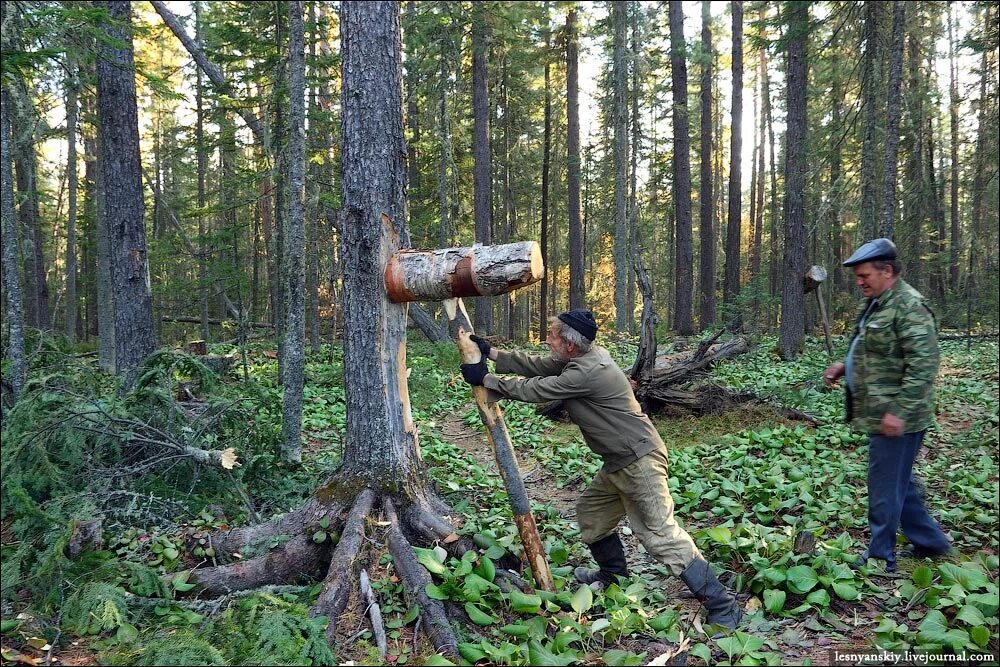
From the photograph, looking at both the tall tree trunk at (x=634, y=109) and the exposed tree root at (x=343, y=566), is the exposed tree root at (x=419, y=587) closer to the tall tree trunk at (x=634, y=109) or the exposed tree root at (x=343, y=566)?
the exposed tree root at (x=343, y=566)

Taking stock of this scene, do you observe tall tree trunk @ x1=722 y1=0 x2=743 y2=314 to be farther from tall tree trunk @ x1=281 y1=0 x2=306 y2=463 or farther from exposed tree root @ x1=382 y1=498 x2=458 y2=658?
exposed tree root @ x1=382 y1=498 x2=458 y2=658

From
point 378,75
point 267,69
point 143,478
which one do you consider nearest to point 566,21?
point 267,69

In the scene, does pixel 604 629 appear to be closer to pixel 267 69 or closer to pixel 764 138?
pixel 267 69

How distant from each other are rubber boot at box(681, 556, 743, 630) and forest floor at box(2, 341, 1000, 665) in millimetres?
103

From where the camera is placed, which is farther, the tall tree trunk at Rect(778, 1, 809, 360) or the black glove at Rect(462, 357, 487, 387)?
the tall tree trunk at Rect(778, 1, 809, 360)

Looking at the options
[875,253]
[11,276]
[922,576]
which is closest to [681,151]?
[875,253]

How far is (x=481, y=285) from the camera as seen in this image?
147 inches

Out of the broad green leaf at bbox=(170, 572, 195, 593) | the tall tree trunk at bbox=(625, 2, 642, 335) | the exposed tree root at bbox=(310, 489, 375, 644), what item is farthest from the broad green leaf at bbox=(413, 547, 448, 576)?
the tall tree trunk at bbox=(625, 2, 642, 335)

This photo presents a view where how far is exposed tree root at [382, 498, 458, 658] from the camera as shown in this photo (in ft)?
10.8

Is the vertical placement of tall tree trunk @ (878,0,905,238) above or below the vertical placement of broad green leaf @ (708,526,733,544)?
above

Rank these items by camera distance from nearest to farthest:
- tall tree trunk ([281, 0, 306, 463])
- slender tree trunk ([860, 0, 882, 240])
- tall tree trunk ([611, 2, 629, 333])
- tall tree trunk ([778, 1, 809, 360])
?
tall tree trunk ([281, 0, 306, 463]) → slender tree trunk ([860, 0, 882, 240]) → tall tree trunk ([778, 1, 809, 360]) → tall tree trunk ([611, 2, 629, 333])

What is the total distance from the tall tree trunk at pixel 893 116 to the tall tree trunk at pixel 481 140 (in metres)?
9.98

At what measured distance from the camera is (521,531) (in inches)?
160

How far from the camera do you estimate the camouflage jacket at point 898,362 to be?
4023mm
